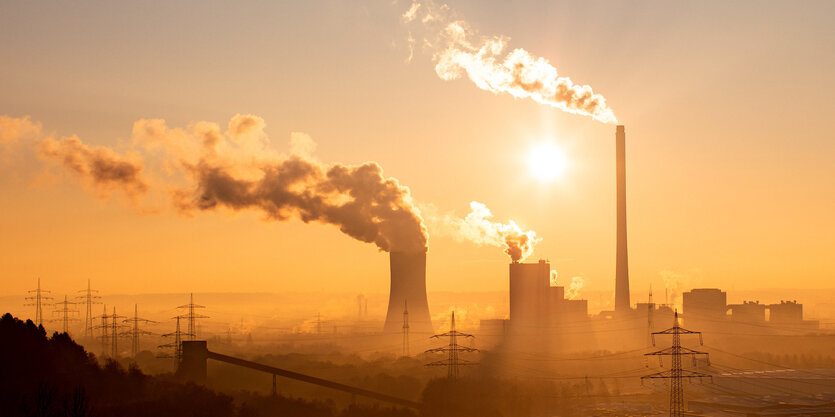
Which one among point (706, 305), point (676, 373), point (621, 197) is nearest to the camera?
point (676, 373)

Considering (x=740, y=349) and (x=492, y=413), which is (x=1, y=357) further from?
(x=740, y=349)

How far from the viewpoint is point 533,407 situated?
108 meters

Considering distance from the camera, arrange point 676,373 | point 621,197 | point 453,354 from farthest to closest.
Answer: point 621,197 < point 676,373 < point 453,354

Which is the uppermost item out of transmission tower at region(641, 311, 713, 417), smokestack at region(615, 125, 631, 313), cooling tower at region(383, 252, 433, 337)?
smokestack at region(615, 125, 631, 313)

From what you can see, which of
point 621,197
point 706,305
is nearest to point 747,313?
point 706,305

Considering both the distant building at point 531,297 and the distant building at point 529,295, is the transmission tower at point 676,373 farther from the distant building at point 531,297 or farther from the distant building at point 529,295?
the distant building at point 529,295

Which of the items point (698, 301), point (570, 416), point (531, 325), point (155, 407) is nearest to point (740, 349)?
point (698, 301)

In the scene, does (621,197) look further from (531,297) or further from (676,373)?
(676,373)

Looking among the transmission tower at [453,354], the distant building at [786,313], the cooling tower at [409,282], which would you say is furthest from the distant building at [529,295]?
the distant building at [786,313]

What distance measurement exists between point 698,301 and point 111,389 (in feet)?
472

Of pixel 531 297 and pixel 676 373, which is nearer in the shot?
pixel 676 373

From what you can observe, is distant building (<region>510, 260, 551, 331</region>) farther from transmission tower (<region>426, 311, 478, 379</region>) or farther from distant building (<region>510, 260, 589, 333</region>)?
transmission tower (<region>426, 311, 478, 379</region>)

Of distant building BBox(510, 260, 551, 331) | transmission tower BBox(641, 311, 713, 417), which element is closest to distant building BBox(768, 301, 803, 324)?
transmission tower BBox(641, 311, 713, 417)

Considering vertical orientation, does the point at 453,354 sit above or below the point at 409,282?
below
